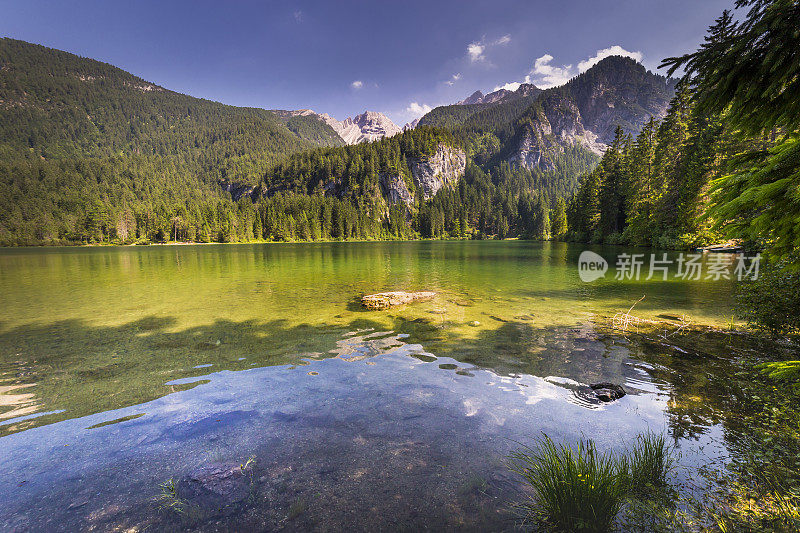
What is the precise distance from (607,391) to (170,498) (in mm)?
8787

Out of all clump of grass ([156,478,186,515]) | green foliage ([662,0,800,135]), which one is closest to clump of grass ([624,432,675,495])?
green foliage ([662,0,800,135])

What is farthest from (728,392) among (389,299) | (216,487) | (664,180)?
(664,180)

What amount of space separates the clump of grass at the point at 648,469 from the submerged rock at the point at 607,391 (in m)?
2.12

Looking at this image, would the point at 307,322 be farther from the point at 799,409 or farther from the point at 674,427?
the point at 799,409

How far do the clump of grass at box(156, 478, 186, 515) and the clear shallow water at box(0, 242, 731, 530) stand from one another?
0.38 feet

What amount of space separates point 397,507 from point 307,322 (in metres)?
11.3

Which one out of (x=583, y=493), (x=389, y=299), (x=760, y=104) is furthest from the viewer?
(x=389, y=299)

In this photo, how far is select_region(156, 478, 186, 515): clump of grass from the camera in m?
4.36

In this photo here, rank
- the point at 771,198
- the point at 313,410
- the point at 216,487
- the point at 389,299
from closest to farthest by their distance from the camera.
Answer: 1. the point at 771,198
2. the point at 216,487
3. the point at 313,410
4. the point at 389,299

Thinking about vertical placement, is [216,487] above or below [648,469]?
below

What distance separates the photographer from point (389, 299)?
1788 cm

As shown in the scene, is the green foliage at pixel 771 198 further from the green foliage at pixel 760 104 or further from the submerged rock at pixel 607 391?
the submerged rock at pixel 607 391

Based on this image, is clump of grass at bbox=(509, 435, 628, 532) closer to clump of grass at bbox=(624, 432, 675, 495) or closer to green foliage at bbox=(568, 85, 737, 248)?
clump of grass at bbox=(624, 432, 675, 495)

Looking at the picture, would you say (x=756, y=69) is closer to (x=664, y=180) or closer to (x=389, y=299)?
(x=389, y=299)
